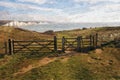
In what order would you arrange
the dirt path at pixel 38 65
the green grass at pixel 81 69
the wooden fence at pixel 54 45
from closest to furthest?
the green grass at pixel 81 69 < the dirt path at pixel 38 65 < the wooden fence at pixel 54 45

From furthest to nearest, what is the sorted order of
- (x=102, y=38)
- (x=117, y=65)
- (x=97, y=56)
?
(x=102, y=38) → (x=97, y=56) → (x=117, y=65)

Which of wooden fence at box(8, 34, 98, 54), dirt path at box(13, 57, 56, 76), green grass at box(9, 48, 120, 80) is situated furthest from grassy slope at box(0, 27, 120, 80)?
wooden fence at box(8, 34, 98, 54)

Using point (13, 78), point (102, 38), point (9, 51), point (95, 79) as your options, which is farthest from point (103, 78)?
point (102, 38)

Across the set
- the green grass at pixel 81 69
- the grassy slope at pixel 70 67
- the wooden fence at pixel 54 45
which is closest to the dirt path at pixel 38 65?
the grassy slope at pixel 70 67

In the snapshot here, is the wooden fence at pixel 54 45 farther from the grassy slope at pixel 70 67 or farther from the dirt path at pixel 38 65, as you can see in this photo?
the dirt path at pixel 38 65

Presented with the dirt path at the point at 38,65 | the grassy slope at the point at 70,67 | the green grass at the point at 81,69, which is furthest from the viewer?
the dirt path at the point at 38,65

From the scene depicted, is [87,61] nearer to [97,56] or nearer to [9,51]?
[97,56]

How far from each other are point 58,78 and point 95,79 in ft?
12.7

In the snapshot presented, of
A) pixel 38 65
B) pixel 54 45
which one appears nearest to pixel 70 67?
pixel 38 65

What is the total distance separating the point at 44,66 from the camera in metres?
28.6

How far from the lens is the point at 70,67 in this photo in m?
28.8

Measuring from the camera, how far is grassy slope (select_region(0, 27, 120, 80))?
1027 inches

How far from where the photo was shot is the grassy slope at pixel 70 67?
26.1m

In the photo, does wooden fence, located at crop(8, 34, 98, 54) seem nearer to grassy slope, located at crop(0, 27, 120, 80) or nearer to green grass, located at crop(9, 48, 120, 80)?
grassy slope, located at crop(0, 27, 120, 80)
